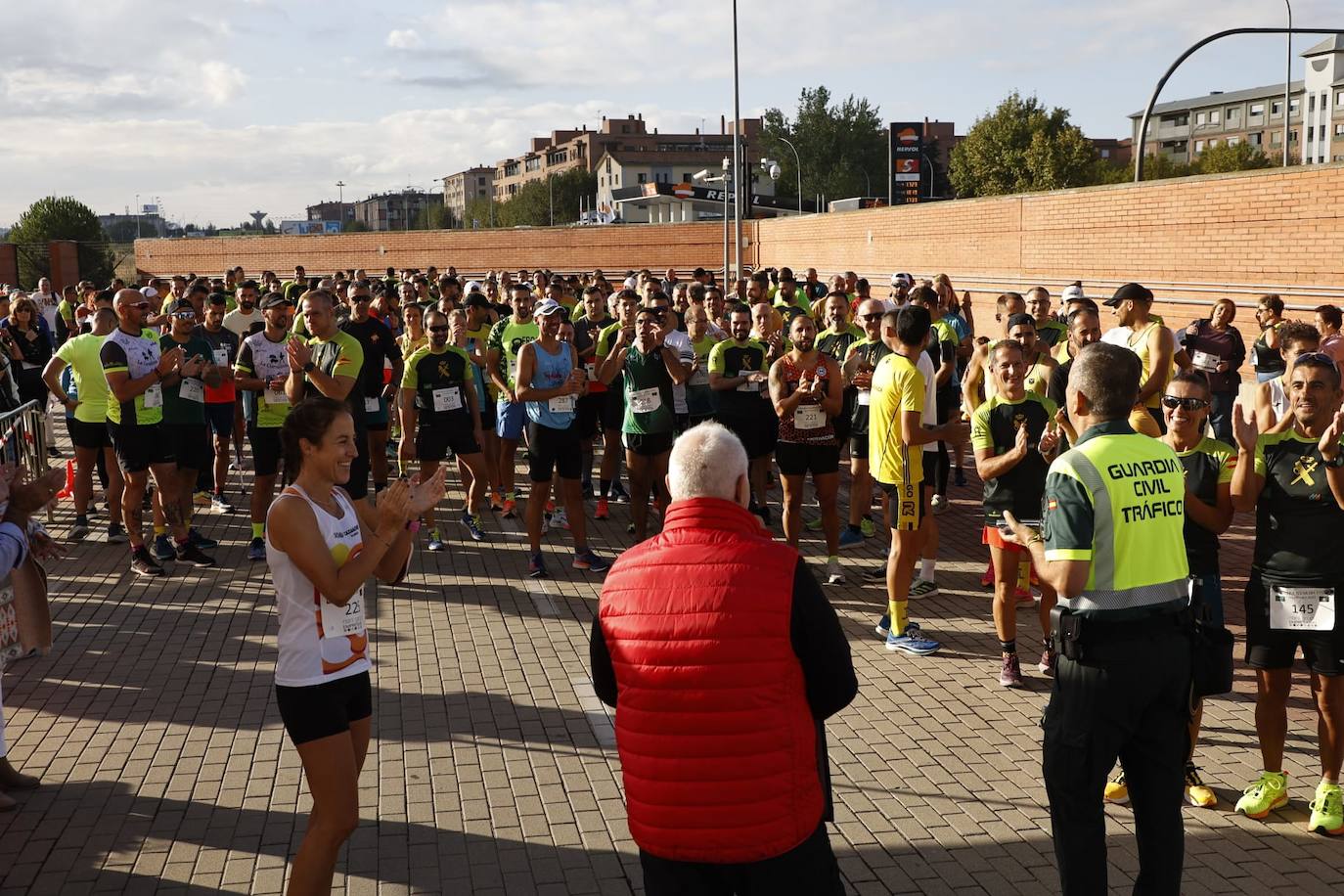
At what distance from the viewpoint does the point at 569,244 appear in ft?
173

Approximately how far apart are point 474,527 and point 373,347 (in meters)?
1.94

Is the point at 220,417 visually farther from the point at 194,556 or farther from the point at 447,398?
the point at 447,398

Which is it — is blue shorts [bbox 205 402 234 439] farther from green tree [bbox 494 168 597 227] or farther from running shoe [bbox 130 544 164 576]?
green tree [bbox 494 168 597 227]

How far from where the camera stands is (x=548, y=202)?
427 feet

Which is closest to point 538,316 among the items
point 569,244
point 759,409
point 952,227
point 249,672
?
point 759,409

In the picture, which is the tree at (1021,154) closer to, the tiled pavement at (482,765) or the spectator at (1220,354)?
the spectator at (1220,354)

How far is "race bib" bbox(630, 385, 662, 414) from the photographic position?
10.2 meters

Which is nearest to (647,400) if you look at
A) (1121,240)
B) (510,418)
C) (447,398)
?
(447,398)

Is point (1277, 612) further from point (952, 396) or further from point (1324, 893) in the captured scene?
point (952, 396)

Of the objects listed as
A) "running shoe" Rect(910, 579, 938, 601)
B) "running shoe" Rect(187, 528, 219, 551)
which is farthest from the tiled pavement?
"running shoe" Rect(187, 528, 219, 551)

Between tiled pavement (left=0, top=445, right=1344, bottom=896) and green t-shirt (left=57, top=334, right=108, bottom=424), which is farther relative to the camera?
green t-shirt (left=57, top=334, right=108, bottom=424)

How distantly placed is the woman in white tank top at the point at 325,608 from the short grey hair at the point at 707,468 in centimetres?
130

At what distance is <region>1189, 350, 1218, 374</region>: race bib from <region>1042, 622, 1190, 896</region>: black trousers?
31.2 feet

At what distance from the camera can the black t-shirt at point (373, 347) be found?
1126 centimetres
